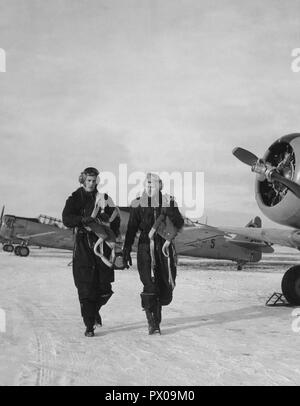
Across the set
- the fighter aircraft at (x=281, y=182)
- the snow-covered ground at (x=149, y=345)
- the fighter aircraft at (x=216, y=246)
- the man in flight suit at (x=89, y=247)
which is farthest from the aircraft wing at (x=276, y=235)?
→ the fighter aircraft at (x=216, y=246)

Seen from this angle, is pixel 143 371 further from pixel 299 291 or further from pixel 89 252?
pixel 299 291

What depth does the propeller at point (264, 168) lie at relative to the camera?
6.04 meters

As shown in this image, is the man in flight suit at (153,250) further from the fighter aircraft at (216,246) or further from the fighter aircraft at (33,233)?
the fighter aircraft at (33,233)

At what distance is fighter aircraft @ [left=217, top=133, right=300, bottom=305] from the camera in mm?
6238

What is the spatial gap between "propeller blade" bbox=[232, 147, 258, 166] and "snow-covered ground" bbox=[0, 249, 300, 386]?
217cm

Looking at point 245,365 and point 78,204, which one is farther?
point 78,204

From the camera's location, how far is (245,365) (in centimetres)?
393

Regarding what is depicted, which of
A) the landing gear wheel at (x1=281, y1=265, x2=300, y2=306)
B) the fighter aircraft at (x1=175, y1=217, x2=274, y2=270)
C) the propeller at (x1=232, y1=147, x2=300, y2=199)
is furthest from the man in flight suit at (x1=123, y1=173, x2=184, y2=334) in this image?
the fighter aircraft at (x1=175, y1=217, x2=274, y2=270)

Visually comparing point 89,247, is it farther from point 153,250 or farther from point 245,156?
point 245,156

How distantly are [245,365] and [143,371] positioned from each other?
2.86 feet

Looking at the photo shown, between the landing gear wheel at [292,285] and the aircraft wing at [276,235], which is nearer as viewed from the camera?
the aircraft wing at [276,235]

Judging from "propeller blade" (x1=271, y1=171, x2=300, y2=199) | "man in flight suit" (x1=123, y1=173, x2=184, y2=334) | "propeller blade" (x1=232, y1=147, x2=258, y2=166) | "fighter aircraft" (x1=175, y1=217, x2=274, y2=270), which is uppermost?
"propeller blade" (x1=232, y1=147, x2=258, y2=166)

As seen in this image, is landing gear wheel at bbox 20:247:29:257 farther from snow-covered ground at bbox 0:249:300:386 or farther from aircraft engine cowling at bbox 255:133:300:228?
aircraft engine cowling at bbox 255:133:300:228
